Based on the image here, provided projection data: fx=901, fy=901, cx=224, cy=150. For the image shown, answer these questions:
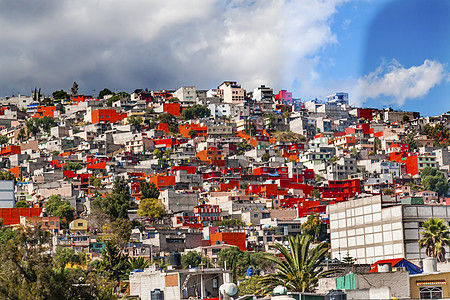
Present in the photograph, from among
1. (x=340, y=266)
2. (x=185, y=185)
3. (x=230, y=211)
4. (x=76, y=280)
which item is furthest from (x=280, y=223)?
(x=76, y=280)

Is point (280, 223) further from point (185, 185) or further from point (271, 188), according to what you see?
point (185, 185)

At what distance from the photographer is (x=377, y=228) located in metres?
45.9

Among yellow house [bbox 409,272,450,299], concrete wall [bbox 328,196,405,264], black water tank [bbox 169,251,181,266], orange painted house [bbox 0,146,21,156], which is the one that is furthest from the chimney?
orange painted house [bbox 0,146,21,156]

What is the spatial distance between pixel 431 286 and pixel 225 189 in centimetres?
6859

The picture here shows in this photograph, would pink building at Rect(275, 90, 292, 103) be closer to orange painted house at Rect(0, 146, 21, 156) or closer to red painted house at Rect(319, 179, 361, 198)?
orange painted house at Rect(0, 146, 21, 156)

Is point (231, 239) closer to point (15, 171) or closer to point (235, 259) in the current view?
point (235, 259)

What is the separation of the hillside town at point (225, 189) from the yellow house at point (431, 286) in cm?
3

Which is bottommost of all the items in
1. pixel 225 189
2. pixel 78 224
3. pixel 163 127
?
pixel 78 224

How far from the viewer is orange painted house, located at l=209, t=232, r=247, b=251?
6744 cm

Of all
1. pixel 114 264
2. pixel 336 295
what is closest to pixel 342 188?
pixel 114 264

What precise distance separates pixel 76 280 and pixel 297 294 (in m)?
7.63

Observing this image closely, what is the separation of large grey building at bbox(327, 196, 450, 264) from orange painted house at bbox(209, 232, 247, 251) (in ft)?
55.8

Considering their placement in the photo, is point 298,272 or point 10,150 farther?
point 10,150

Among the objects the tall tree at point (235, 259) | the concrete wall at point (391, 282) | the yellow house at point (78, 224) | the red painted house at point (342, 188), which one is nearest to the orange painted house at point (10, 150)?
the yellow house at point (78, 224)
